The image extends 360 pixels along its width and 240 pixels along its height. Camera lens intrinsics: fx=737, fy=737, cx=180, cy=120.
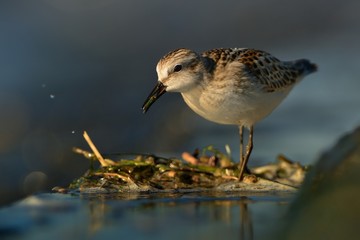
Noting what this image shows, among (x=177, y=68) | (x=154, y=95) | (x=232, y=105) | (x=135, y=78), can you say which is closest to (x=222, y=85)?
(x=232, y=105)

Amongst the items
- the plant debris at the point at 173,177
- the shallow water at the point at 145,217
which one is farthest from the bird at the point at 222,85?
the shallow water at the point at 145,217

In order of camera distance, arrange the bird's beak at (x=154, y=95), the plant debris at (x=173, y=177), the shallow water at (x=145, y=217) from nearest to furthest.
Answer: the shallow water at (x=145, y=217), the plant debris at (x=173, y=177), the bird's beak at (x=154, y=95)

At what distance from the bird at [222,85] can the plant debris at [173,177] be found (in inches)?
11.3

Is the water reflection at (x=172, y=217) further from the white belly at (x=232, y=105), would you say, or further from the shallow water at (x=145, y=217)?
the white belly at (x=232, y=105)

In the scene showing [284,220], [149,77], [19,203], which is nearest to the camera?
[284,220]

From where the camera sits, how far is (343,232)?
2693 mm

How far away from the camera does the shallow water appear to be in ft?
10.4

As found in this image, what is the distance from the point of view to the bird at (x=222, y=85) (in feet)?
18.6

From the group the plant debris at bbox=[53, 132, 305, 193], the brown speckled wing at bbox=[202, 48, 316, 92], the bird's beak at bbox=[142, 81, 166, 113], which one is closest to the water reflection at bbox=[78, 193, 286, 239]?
the plant debris at bbox=[53, 132, 305, 193]

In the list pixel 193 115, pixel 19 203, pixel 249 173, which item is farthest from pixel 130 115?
pixel 19 203

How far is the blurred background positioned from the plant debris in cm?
64

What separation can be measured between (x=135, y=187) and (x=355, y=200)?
227cm

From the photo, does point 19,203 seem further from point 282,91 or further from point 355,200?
point 282,91

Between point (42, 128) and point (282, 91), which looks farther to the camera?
point (42, 128)
